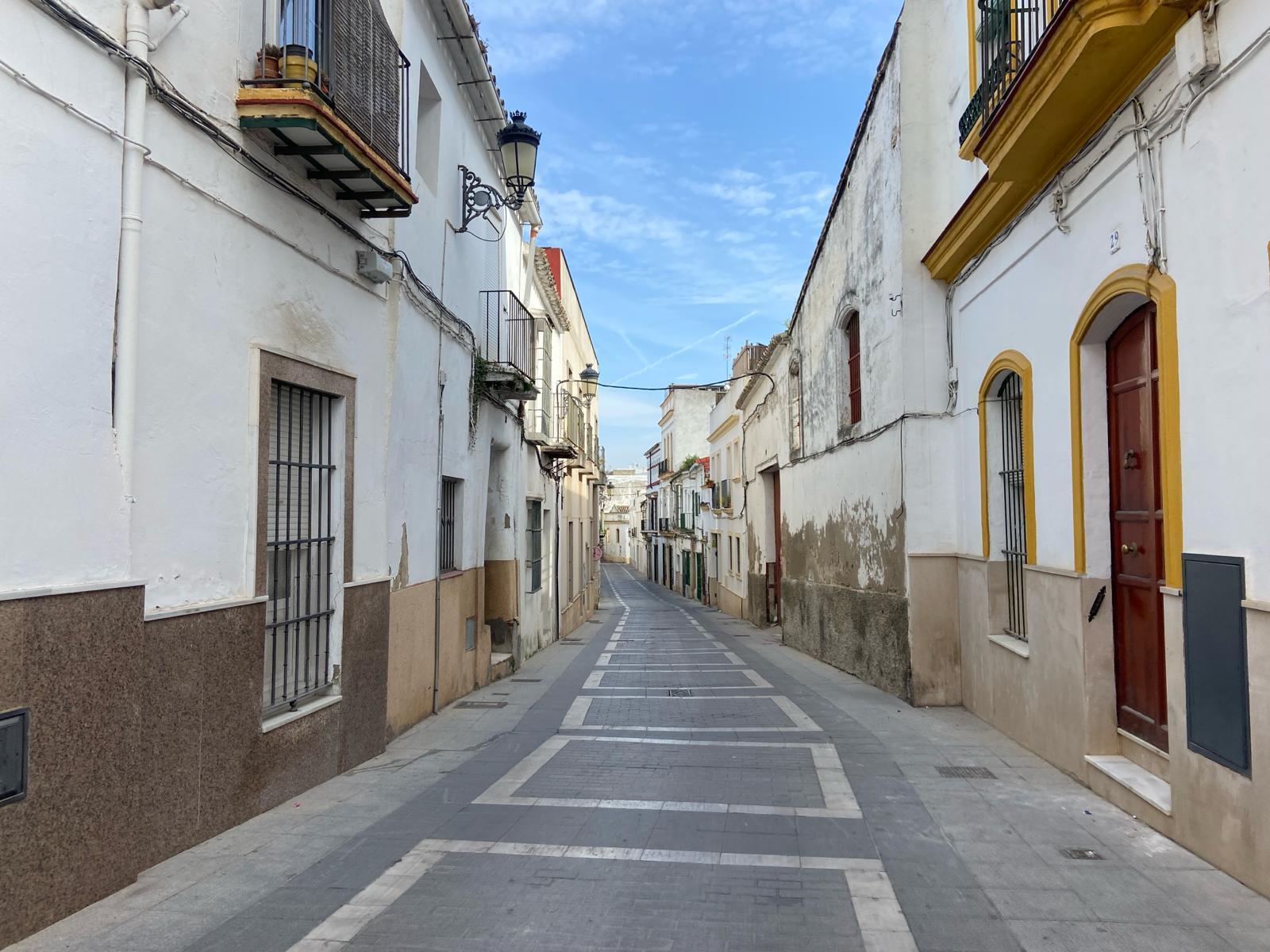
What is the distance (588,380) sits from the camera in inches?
790

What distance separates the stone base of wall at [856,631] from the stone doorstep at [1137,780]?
135 inches

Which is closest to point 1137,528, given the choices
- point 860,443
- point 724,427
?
point 860,443

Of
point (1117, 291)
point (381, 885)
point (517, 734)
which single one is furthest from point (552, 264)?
point (381, 885)

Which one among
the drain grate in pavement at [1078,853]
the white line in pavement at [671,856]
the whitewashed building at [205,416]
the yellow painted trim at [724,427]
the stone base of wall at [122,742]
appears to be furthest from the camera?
the yellow painted trim at [724,427]

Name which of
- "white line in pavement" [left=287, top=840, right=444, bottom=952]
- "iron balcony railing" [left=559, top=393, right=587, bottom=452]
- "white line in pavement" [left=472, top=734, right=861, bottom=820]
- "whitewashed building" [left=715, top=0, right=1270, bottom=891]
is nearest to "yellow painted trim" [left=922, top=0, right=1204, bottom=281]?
"whitewashed building" [left=715, top=0, right=1270, bottom=891]

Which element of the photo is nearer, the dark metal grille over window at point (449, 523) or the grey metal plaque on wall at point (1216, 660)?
the grey metal plaque on wall at point (1216, 660)

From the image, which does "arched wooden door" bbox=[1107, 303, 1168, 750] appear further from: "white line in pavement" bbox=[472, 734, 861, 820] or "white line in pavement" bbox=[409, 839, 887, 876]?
"white line in pavement" bbox=[409, 839, 887, 876]

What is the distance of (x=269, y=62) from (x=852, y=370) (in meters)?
8.92

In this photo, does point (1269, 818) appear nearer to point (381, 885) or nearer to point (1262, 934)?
point (1262, 934)

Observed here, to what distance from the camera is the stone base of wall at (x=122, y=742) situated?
3438mm

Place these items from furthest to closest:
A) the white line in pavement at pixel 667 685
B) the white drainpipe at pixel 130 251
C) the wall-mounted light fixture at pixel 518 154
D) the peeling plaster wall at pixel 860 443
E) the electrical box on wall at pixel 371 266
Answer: the white line in pavement at pixel 667 685 < the peeling plaster wall at pixel 860 443 < the wall-mounted light fixture at pixel 518 154 < the electrical box on wall at pixel 371 266 < the white drainpipe at pixel 130 251

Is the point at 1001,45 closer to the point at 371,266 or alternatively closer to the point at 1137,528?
the point at 1137,528

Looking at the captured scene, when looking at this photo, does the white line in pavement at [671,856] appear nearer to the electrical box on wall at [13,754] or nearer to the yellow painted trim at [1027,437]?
the electrical box on wall at [13,754]

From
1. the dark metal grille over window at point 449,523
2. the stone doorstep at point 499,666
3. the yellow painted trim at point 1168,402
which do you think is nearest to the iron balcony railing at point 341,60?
the dark metal grille over window at point 449,523
